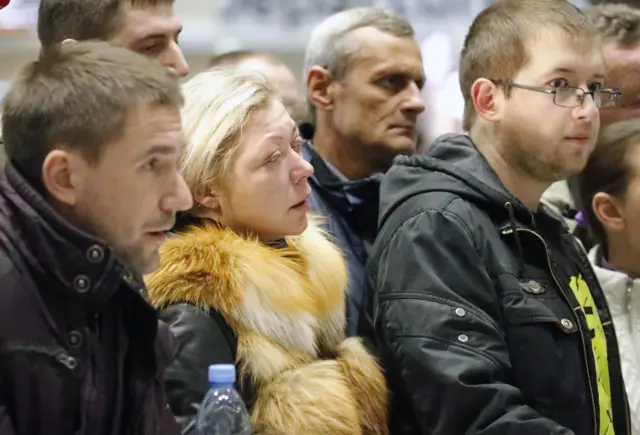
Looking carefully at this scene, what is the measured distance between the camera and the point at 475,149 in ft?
6.37

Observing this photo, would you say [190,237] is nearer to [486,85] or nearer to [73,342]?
[73,342]

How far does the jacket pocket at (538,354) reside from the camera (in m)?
1.72

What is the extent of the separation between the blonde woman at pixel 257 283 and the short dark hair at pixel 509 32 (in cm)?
43

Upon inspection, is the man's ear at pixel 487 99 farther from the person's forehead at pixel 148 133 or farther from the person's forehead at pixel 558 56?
the person's forehead at pixel 148 133

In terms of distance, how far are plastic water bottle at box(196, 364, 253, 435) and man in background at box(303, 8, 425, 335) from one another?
3.04 ft

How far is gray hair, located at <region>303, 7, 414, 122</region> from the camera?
8.41ft

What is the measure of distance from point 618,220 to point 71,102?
1.44 metres

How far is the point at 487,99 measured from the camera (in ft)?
6.40

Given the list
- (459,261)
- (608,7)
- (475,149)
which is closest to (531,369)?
(459,261)

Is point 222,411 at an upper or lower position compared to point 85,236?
lower

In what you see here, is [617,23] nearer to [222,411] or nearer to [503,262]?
[503,262]

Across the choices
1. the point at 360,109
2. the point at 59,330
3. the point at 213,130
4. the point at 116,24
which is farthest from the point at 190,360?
the point at 360,109

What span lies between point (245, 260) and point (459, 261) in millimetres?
396

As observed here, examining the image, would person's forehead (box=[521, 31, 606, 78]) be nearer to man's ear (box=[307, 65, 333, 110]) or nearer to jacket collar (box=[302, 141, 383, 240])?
jacket collar (box=[302, 141, 383, 240])
